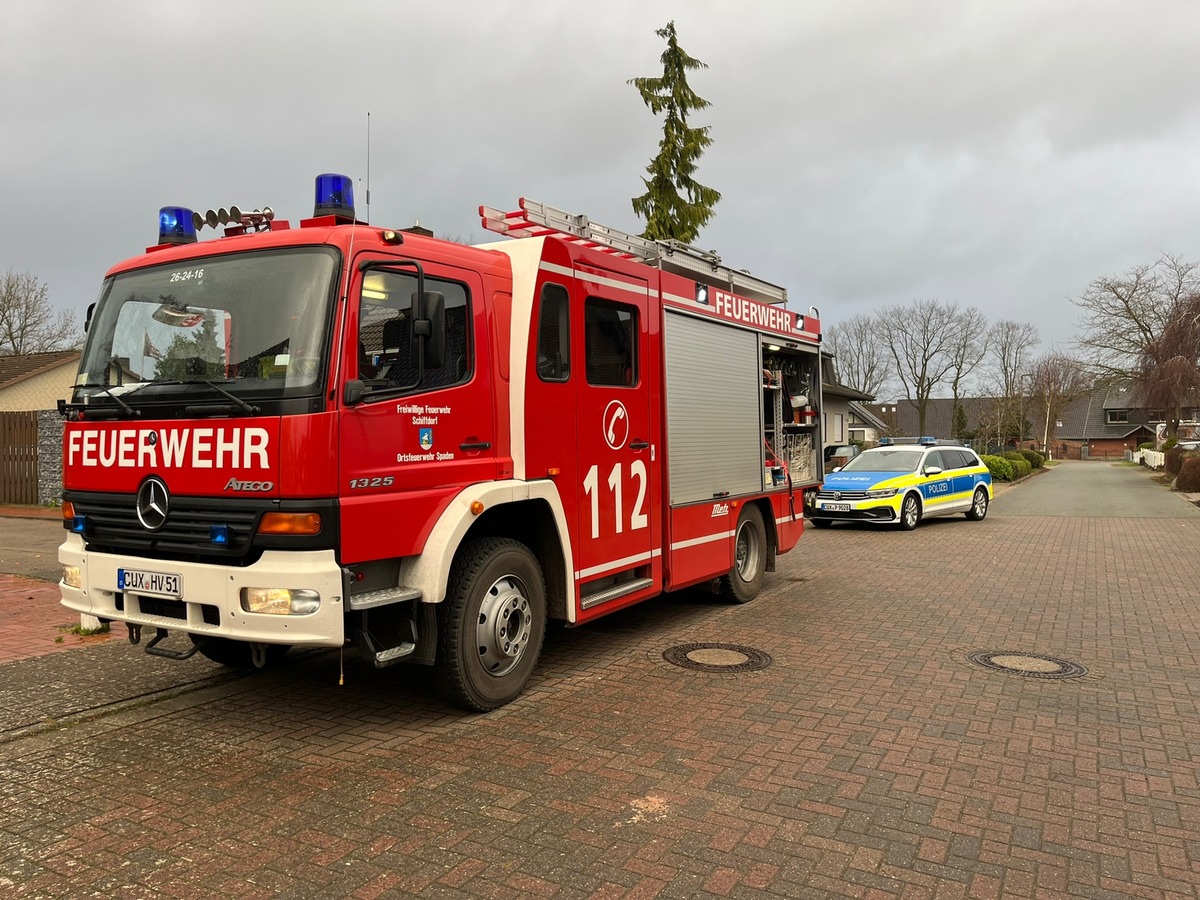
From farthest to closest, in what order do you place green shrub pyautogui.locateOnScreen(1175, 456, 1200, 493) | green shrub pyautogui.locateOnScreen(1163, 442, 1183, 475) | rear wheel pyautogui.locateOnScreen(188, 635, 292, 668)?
green shrub pyautogui.locateOnScreen(1163, 442, 1183, 475)
green shrub pyautogui.locateOnScreen(1175, 456, 1200, 493)
rear wheel pyautogui.locateOnScreen(188, 635, 292, 668)

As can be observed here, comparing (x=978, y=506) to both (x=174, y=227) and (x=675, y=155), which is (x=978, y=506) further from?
(x=174, y=227)

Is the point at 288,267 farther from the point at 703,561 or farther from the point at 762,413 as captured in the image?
the point at 762,413

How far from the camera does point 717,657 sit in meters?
6.32

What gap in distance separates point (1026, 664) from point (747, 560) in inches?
119

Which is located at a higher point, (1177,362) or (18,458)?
(1177,362)

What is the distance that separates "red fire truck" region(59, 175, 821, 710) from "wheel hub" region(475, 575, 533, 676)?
15mm

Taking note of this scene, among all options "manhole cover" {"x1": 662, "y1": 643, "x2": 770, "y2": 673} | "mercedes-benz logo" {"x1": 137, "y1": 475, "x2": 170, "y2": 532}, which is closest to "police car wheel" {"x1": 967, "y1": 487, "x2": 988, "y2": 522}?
"manhole cover" {"x1": 662, "y1": 643, "x2": 770, "y2": 673}

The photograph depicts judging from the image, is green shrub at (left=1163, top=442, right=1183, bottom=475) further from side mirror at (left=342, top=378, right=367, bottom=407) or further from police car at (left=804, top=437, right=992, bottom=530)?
side mirror at (left=342, top=378, right=367, bottom=407)

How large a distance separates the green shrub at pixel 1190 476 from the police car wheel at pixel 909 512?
1679cm

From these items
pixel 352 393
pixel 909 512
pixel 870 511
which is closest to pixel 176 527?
pixel 352 393

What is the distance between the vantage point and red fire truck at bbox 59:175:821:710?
4094 mm

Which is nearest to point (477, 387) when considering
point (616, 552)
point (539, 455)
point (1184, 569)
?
point (539, 455)

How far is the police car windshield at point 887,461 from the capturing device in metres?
16.5

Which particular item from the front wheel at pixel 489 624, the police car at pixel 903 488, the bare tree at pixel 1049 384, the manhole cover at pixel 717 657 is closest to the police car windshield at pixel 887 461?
the police car at pixel 903 488
